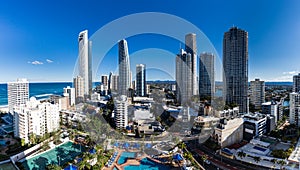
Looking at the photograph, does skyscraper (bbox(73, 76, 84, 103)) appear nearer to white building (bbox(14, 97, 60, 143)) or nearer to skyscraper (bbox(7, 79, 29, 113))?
skyscraper (bbox(7, 79, 29, 113))

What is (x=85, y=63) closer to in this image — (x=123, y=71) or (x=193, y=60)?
(x=123, y=71)

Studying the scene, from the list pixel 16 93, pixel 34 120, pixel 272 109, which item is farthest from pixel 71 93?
pixel 272 109

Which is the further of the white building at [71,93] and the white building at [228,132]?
the white building at [71,93]

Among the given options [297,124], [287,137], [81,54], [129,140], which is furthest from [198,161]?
[81,54]

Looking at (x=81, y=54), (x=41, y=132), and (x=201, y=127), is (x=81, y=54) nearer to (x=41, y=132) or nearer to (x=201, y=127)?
(x=41, y=132)

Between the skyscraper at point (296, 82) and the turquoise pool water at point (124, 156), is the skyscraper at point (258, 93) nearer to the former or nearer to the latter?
the skyscraper at point (296, 82)

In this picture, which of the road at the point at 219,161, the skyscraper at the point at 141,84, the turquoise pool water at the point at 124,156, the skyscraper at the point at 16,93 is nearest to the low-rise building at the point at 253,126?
the road at the point at 219,161

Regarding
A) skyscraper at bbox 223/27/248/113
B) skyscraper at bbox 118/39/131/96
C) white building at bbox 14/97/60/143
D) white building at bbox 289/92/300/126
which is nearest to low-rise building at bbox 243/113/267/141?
white building at bbox 289/92/300/126
